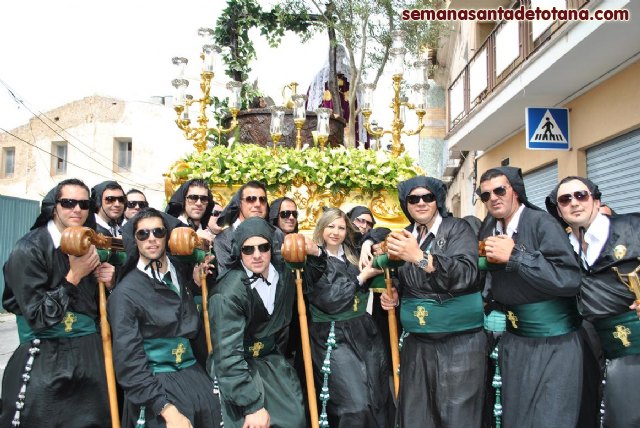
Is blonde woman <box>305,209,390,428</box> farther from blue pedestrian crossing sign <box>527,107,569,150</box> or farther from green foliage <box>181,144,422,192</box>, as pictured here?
blue pedestrian crossing sign <box>527,107,569,150</box>

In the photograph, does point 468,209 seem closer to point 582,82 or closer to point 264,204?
point 582,82

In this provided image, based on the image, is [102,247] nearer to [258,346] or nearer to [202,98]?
[258,346]

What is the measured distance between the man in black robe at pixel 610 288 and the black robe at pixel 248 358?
1.78 m

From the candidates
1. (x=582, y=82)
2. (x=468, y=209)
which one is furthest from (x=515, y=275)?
(x=468, y=209)

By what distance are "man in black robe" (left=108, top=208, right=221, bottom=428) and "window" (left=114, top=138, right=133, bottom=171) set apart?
2578cm

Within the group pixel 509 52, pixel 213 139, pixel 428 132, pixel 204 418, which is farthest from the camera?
pixel 428 132

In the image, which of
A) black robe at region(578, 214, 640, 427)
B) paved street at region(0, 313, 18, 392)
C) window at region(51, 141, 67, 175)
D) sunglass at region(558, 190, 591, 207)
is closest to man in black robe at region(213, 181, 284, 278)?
sunglass at region(558, 190, 591, 207)

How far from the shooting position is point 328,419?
13.5ft

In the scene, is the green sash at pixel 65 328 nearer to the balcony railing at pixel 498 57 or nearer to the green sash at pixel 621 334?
the green sash at pixel 621 334

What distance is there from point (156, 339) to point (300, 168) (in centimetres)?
356

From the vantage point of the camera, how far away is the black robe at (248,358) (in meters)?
3.33

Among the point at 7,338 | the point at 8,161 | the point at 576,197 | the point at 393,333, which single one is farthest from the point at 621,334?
the point at 8,161

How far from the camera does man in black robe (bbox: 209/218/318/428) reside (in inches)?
131

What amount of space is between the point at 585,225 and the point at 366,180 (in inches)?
134
